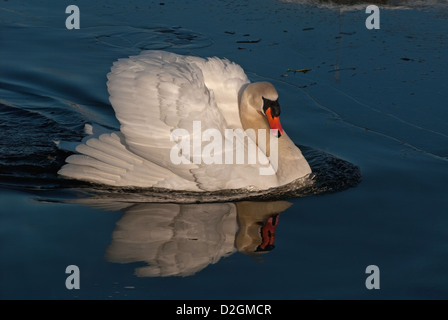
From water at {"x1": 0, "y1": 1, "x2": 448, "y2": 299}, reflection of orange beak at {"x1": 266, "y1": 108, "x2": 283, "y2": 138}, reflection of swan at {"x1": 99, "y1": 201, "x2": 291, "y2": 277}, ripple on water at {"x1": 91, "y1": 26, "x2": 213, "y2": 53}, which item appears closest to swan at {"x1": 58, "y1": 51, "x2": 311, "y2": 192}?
reflection of orange beak at {"x1": 266, "y1": 108, "x2": 283, "y2": 138}

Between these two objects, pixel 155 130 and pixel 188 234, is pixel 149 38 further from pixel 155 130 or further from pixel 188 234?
pixel 188 234

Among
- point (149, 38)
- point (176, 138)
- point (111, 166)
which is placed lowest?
point (111, 166)

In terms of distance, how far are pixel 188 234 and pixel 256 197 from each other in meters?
1.14

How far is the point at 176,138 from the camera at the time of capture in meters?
6.34

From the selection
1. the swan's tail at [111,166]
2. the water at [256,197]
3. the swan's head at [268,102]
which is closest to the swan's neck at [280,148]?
the swan's head at [268,102]

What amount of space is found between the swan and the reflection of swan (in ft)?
1.20

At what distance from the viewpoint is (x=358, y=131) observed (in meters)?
8.14

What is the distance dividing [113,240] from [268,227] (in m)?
1.27

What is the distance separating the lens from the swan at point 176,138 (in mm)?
6320

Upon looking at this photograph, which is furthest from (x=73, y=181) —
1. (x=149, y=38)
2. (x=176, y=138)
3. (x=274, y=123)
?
(x=149, y=38)

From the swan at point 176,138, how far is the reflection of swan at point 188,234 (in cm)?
37

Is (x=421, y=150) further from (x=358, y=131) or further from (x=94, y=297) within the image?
(x=94, y=297)

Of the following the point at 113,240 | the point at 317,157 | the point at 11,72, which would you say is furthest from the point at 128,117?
the point at 11,72

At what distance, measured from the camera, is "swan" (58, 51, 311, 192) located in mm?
6320
